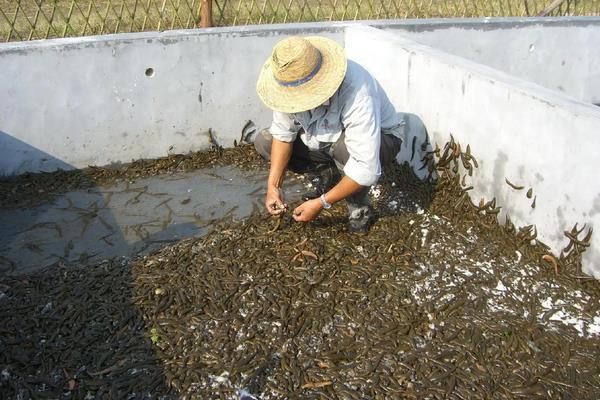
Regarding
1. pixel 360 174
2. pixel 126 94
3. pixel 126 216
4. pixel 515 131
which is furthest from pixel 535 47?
pixel 126 216

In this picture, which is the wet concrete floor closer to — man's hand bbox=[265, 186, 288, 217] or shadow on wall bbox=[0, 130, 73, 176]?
shadow on wall bbox=[0, 130, 73, 176]

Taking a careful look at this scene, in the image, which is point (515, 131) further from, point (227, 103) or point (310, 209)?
point (227, 103)

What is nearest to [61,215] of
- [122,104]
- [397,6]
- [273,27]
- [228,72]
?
[122,104]

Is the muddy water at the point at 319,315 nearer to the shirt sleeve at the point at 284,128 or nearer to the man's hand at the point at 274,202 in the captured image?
the man's hand at the point at 274,202

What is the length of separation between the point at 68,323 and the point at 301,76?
5.67 ft

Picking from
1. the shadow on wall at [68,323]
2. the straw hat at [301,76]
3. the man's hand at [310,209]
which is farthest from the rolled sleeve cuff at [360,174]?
the shadow on wall at [68,323]

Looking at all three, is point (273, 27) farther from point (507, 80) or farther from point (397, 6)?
point (397, 6)

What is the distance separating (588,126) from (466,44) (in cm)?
277

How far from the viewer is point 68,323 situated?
2740 millimetres

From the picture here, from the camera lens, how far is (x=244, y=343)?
8.53ft

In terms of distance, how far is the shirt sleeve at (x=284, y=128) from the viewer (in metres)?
3.13

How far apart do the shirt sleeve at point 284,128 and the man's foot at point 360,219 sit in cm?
61

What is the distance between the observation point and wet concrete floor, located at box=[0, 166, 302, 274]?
345cm

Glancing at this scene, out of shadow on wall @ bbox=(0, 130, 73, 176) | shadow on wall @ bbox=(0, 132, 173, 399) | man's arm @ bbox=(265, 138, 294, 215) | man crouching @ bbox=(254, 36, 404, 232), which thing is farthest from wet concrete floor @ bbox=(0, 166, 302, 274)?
man crouching @ bbox=(254, 36, 404, 232)
